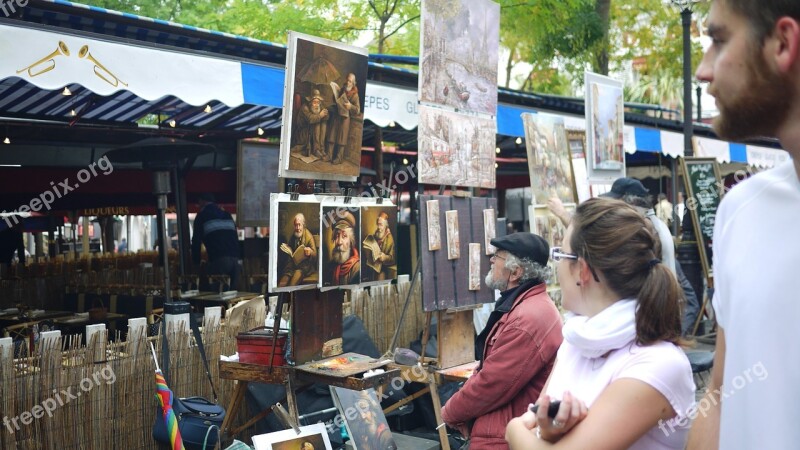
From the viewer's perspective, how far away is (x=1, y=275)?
1088cm

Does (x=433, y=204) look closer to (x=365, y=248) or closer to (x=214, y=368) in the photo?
(x=365, y=248)

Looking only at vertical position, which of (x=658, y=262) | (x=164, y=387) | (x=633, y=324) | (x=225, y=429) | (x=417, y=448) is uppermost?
(x=658, y=262)

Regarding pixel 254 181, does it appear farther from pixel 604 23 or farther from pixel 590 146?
pixel 604 23

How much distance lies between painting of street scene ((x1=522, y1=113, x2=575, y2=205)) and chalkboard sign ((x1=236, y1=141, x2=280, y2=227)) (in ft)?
13.1

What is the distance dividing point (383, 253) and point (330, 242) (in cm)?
60

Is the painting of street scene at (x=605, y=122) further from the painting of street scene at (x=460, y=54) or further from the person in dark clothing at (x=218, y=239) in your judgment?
the person in dark clothing at (x=218, y=239)

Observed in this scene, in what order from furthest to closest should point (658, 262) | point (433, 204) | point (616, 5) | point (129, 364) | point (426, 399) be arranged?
1. point (616, 5)
2. point (426, 399)
3. point (433, 204)
4. point (129, 364)
5. point (658, 262)

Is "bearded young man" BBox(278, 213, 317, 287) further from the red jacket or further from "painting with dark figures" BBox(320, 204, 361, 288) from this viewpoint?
the red jacket

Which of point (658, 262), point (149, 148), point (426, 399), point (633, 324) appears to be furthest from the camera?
point (149, 148)

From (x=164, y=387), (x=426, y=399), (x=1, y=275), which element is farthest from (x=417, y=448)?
(x=1, y=275)

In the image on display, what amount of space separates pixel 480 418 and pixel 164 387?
1971 millimetres

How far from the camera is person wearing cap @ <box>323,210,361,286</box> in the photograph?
4.80 meters

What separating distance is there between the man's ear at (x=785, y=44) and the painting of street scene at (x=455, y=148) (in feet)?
14.1

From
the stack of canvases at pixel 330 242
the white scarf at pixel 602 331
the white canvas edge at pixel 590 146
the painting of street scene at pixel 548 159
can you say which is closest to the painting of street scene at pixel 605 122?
the white canvas edge at pixel 590 146
